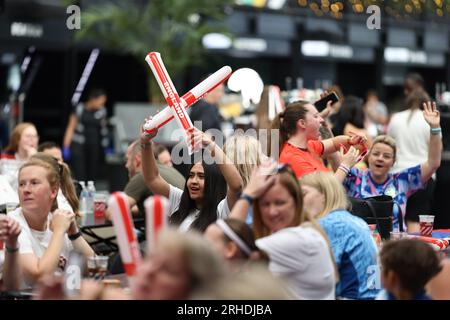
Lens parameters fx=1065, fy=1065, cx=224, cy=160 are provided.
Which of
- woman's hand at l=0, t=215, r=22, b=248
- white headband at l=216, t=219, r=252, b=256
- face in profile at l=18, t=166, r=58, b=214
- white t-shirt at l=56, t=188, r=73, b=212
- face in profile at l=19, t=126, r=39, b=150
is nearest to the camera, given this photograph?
white headband at l=216, t=219, r=252, b=256

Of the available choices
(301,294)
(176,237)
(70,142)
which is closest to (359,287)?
Result: (301,294)

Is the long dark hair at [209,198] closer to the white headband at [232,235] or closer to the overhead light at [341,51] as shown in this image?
the white headband at [232,235]

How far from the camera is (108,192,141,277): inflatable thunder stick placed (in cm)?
384

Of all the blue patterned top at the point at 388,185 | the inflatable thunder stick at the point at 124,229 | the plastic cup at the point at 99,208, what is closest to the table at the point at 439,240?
the blue patterned top at the point at 388,185

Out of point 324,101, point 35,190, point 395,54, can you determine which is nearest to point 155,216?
point 35,190

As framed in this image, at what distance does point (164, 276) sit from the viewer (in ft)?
10.9

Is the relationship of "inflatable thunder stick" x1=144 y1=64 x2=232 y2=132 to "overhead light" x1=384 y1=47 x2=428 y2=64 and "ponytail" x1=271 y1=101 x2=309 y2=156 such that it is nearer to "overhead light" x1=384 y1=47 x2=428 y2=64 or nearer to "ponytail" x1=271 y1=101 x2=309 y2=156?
"ponytail" x1=271 y1=101 x2=309 y2=156

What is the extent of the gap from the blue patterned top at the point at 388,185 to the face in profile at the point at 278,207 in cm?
311

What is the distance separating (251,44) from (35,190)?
56.1ft

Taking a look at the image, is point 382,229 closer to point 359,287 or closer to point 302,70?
point 359,287

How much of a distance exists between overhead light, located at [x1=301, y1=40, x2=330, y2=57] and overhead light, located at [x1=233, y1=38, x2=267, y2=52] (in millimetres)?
1061

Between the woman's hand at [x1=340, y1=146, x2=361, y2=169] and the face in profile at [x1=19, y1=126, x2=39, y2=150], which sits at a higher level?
the face in profile at [x1=19, y1=126, x2=39, y2=150]

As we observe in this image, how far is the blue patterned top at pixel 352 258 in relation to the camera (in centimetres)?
511


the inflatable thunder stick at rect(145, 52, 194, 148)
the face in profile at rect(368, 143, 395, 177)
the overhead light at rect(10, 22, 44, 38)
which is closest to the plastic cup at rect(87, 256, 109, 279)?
the inflatable thunder stick at rect(145, 52, 194, 148)
